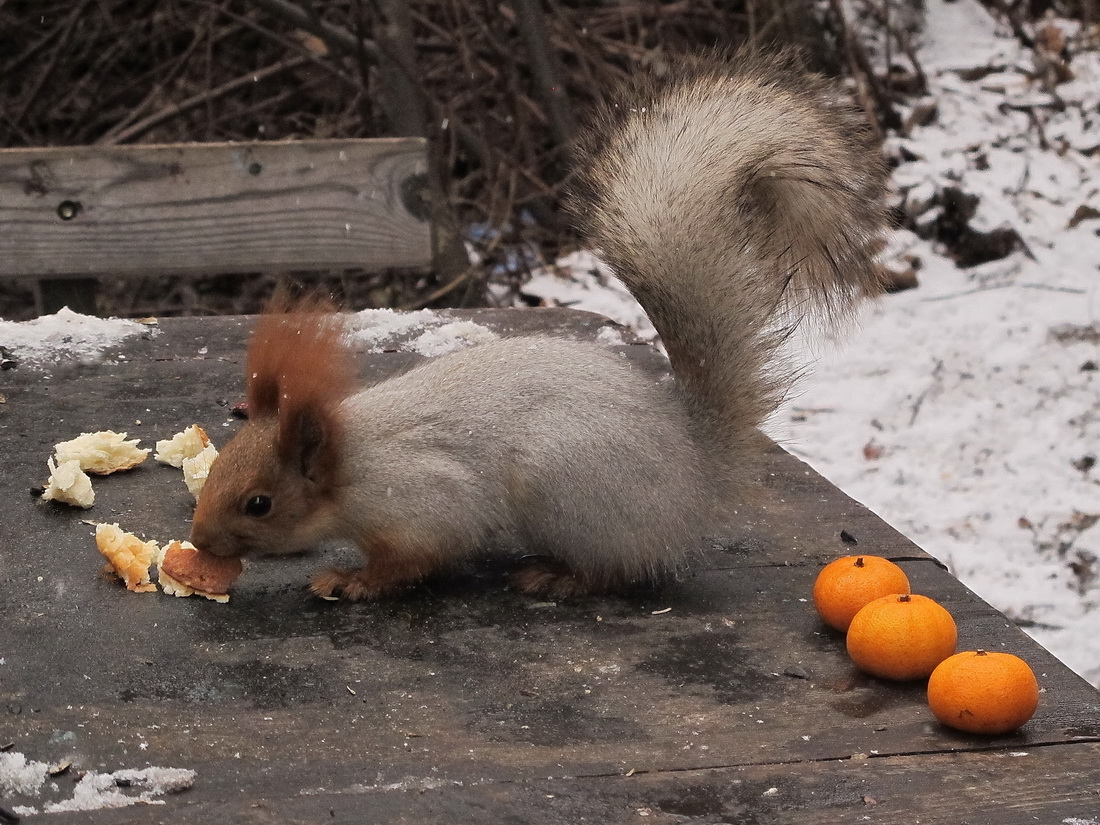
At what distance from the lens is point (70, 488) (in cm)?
204

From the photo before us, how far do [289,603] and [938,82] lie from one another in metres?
4.77

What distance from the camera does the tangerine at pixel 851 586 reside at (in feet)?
5.60

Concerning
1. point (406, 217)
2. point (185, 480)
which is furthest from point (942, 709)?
point (406, 217)

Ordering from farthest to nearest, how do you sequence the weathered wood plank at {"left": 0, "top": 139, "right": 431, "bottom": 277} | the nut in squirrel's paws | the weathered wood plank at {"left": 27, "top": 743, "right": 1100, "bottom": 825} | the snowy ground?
the snowy ground, the weathered wood plank at {"left": 0, "top": 139, "right": 431, "bottom": 277}, the nut in squirrel's paws, the weathered wood plank at {"left": 27, "top": 743, "right": 1100, "bottom": 825}

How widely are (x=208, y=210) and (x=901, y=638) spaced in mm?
Result: 2288

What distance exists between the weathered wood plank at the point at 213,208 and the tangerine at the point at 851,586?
1.92 m

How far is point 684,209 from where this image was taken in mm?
1983

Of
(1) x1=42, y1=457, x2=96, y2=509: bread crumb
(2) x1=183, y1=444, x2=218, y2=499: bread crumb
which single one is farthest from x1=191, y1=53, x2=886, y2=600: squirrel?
(1) x1=42, y1=457, x2=96, y2=509: bread crumb

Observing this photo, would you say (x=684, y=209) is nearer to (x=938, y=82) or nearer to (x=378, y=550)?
(x=378, y=550)

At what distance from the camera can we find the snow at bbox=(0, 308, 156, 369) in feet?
8.87

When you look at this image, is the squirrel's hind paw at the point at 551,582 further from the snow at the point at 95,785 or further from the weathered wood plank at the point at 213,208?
the weathered wood plank at the point at 213,208

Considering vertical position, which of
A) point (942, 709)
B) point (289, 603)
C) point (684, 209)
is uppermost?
point (684, 209)

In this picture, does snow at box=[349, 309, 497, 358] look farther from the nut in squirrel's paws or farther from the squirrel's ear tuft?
the nut in squirrel's paws

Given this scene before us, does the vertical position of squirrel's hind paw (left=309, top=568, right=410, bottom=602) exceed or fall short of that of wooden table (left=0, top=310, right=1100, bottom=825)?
it falls short
